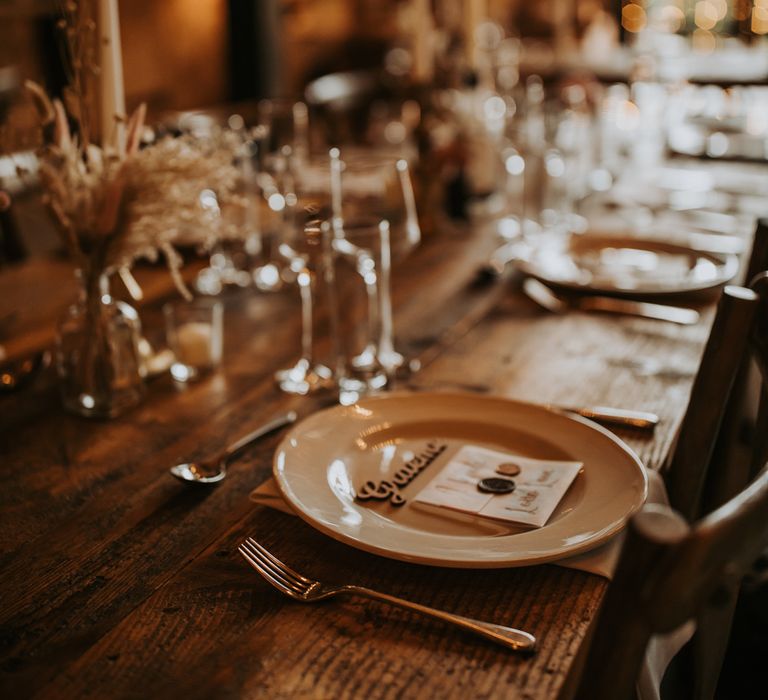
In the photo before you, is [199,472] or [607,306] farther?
[607,306]

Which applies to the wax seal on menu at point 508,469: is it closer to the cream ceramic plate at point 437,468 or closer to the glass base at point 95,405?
the cream ceramic plate at point 437,468

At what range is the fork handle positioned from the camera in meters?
0.71

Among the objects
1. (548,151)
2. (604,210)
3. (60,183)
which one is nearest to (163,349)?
(60,183)

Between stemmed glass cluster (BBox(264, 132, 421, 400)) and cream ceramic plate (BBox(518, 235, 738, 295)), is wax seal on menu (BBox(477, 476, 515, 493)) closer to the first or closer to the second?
stemmed glass cluster (BBox(264, 132, 421, 400))

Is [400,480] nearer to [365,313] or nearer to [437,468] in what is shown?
[437,468]

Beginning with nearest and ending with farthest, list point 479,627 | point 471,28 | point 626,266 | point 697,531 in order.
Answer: point 697,531 → point 479,627 → point 626,266 → point 471,28

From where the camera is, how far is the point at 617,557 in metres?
0.81

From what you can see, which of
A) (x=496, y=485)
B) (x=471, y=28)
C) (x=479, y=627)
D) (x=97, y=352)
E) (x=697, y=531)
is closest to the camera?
(x=697, y=531)

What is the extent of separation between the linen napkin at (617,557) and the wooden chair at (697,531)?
2.0 inches

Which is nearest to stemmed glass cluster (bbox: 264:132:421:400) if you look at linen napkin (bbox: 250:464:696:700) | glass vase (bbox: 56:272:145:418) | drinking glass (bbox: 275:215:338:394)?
drinking glass (bbox: 275:215:338:394)

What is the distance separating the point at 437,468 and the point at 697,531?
0.48 meters

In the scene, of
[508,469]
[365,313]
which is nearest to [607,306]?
[365,313]

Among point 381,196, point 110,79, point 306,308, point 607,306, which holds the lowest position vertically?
point 607,306

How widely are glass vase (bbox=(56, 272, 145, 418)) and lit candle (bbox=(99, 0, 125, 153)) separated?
7.8 inches
